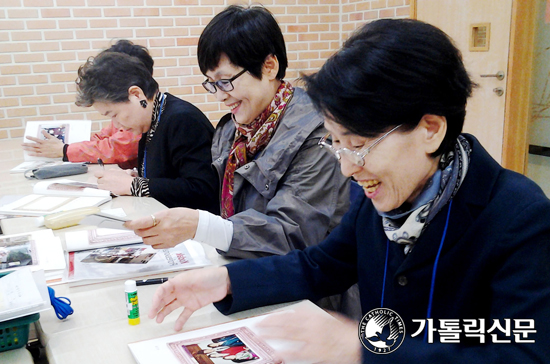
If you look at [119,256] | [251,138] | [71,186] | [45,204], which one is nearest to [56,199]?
[45,204]

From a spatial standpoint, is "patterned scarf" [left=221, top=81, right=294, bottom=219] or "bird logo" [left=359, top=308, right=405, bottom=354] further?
"patterned scarf" [left=221, top=81, right=294, bottom=219]

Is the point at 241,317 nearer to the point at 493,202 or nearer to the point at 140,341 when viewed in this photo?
the point at 140,341

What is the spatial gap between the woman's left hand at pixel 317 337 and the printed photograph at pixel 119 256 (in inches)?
26.5

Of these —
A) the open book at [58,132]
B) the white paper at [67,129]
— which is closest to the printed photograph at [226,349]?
the open book at [58,132]

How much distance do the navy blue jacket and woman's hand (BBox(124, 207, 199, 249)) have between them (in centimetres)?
28

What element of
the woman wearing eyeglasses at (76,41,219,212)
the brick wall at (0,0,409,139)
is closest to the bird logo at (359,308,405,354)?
the woman wearing eyeglasses at (76,41,219,212)

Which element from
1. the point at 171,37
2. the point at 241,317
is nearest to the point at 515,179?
the point at 241,317

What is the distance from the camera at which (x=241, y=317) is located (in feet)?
3.80

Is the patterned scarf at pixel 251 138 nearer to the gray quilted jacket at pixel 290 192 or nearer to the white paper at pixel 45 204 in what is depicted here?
the gray quilted jacket at pixel 290 192

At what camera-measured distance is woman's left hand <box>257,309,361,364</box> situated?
858 millimetres

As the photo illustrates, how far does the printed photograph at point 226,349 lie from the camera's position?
958mm

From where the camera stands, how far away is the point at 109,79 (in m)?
2.29

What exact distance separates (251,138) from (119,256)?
0.59 m

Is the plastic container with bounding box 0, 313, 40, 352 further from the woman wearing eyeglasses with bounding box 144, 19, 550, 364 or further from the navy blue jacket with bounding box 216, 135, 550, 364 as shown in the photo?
the navy blue jacket with bounding box 216, 135, 550, 364
